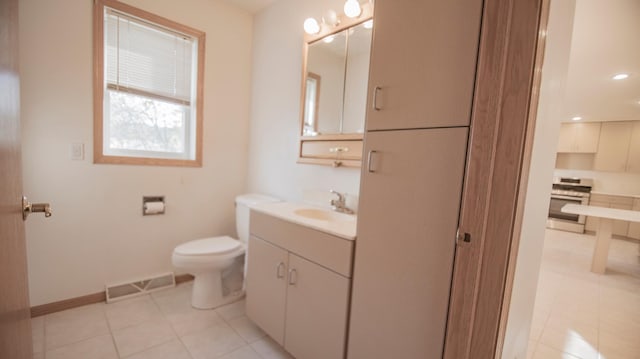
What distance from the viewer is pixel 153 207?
2.19 meters

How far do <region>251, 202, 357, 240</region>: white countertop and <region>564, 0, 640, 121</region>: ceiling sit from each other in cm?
227

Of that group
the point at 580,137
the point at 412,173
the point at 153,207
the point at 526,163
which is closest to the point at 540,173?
the point at 526,163

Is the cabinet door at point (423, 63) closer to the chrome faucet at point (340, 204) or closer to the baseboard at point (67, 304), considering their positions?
the chrome faucet at point (340, 204)

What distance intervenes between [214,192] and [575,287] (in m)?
3.94

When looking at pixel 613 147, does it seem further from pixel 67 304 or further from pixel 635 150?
pixel 67 304

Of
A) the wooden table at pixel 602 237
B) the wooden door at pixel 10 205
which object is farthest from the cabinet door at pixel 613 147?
the wooden door at pixel 10 205

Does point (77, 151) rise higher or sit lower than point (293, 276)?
higher

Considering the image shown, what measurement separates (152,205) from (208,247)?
65cm

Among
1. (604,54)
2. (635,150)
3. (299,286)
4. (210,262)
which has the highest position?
(604,54)

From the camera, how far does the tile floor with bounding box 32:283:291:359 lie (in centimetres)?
155

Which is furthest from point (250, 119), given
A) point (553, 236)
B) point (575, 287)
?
point (553, 236)

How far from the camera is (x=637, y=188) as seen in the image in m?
5.29

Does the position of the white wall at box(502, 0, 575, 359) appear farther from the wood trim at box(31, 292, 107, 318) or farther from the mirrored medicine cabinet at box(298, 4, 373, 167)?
the wood trim at box(31, 292, 107, 318)

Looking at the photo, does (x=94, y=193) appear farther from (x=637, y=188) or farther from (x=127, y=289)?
(x=637, y=188)
